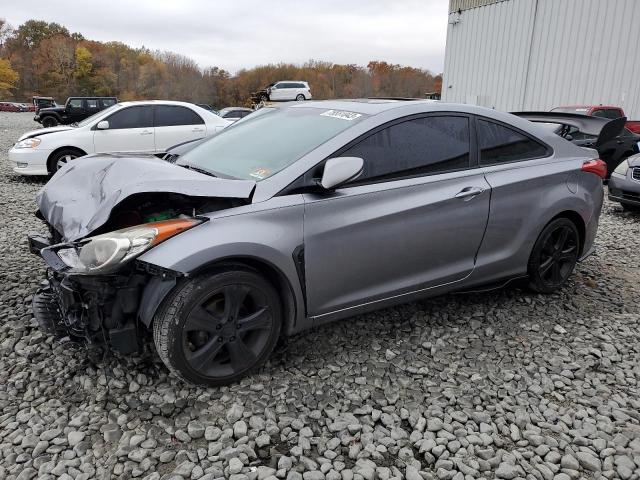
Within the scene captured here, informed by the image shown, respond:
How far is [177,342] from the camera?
253cm

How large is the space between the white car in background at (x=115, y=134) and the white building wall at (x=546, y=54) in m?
13.9

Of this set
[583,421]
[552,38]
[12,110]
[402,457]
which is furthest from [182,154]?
[12,110]

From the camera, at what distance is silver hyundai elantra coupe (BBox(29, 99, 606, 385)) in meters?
2.51

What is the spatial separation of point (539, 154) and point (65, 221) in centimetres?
323

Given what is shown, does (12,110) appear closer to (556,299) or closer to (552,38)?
(552,38)

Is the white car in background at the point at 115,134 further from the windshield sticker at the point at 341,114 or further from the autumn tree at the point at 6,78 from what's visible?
the autumn tree at the point at 6,78

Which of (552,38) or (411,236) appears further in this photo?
(552,38)

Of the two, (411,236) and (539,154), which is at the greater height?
(539,154)

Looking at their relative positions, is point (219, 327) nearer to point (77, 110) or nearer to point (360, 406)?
point (360, 406)

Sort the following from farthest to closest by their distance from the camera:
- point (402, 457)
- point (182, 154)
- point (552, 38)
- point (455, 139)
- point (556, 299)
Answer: point (552, 38) < point (556, 299) < point (182, 154) < point (455, 139) < point (402, 457)

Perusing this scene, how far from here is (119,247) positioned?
2.40 m

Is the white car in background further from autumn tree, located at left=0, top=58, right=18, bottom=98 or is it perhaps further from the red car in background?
autumn tree, located at left=0, top=58, right=18, bottom=98

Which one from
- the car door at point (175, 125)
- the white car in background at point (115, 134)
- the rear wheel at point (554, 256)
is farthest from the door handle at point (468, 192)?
the car door at point (175, 125)

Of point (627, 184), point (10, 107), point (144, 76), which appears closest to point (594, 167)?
point (627, 184)
